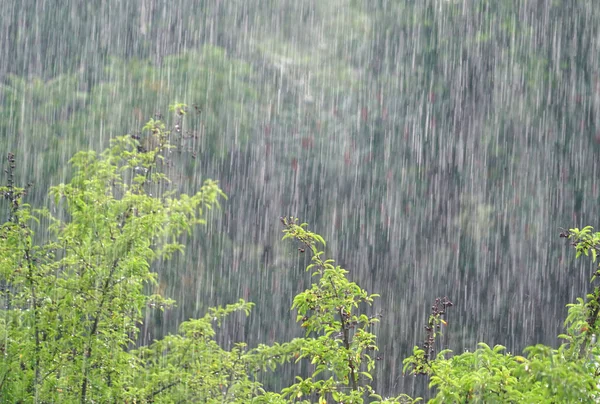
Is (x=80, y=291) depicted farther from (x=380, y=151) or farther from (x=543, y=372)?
(x=380, y=151)

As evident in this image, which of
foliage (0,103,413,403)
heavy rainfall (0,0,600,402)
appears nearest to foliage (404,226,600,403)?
foliage (0,103,413,403)

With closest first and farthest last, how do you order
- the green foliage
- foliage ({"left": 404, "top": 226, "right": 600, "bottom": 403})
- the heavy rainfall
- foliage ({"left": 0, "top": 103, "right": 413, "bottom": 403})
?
foliage ({"left": 404, "top": 226, "right": 600, "bottom": 403}) → foliage ({"left": 0, "top": 103, "right": 413, "bottom": 403}) → the green foliage → the heavy rainfall

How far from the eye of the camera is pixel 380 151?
10.9 m

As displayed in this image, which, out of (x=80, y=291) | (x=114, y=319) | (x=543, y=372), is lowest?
(x=114, y=319)

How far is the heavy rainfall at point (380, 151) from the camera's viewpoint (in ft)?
31.9

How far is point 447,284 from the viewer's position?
33.4ft

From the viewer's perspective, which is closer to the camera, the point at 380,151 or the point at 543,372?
the point at 543,372

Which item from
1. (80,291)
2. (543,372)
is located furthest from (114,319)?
(543,372)

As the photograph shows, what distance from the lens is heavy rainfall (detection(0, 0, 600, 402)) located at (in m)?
9.71

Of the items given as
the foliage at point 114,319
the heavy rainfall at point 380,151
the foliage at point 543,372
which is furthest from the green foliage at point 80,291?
the heavy rainfall at point 380,151

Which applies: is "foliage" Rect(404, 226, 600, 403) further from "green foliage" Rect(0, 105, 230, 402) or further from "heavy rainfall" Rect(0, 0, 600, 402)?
"heavy rainfall" Rect(0, 0, 600, 402)

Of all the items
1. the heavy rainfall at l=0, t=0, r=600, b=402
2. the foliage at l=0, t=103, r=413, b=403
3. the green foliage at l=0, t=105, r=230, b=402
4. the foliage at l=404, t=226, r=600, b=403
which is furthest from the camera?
the heavy rainfall at l=0, t=0, r=600, b=402

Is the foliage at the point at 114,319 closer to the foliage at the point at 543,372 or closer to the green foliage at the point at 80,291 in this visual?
the green foliage at the point at 80,291

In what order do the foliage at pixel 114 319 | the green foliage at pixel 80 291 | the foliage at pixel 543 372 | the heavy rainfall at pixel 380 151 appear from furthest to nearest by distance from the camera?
the heavy rainfall at pixel 380 151 < the green foliage at pixel 80 291 < the foliage at pixel 114 319 < the foliage at pixel 543 372
